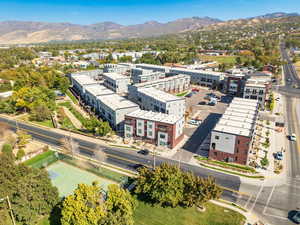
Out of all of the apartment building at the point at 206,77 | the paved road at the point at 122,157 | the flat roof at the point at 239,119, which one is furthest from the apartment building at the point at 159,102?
the apartment building at the point at 206,77

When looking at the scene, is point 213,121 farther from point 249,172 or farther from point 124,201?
point 124,201

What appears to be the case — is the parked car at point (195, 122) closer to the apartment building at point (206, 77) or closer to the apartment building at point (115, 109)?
the apartment building at point (115, 109)

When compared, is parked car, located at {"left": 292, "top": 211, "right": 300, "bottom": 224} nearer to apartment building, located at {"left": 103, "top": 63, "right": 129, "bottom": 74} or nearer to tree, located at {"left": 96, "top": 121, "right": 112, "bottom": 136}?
tree, located at {"left": 96, "top": 121, "right": 112, "bottom": 136}

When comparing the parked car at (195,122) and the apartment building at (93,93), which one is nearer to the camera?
the parked car at (195,122)

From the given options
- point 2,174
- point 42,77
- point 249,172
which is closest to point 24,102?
point 42,77

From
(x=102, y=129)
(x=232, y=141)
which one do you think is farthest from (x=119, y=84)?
(x=232, y=141)
